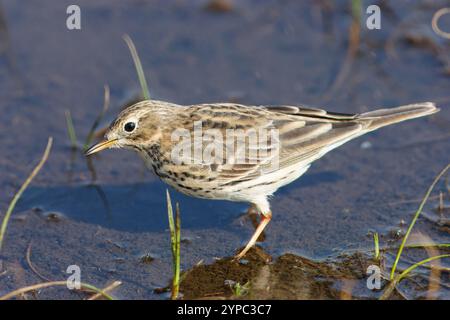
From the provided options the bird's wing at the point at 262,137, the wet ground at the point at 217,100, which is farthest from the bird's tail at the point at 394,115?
the wet ground at the point at 217,100

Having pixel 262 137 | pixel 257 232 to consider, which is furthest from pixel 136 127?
pixel 257 232

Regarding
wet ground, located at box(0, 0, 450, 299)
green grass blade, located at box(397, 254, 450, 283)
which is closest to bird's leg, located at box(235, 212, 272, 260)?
wet ground, located at box(0, 0, 450, 299)

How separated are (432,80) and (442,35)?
631 mm

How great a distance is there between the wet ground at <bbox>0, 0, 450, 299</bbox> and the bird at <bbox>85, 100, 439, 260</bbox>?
2.11ft

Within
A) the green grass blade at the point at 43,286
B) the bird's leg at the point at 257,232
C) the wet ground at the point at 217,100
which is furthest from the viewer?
the bird's leg at the point at 257,232

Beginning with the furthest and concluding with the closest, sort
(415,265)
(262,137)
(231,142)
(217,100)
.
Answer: (217,100) < (262,137) < (231,142) < (415,265)

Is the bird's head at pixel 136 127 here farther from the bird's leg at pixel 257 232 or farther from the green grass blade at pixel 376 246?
the green grass blade at pixel 376 246

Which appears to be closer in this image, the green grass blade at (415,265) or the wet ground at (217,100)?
the green grass blade at (415,265)

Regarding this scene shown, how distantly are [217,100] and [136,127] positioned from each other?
110 inches

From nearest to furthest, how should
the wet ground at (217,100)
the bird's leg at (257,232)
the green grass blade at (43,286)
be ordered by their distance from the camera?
1. the green grass blade at (43,286)
2. the wet ground at (217,100)
3. the bird's leg at (257,232)

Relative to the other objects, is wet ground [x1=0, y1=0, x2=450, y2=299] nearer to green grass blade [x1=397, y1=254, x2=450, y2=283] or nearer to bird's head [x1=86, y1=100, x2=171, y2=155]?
green grass blade [x1=397, y1=254, x2=450, y2=283]

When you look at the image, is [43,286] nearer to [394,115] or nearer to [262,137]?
[262,137]

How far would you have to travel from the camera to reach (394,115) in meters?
8.20

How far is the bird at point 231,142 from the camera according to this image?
310 inches
